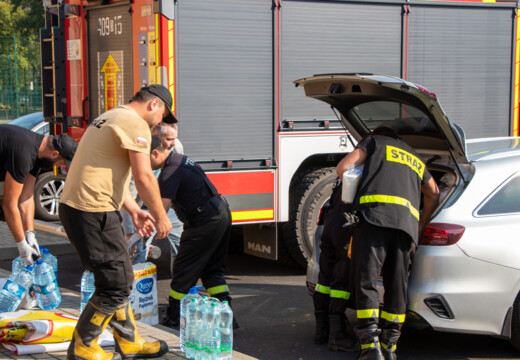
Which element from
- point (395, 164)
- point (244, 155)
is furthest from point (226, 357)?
point (244, 155)

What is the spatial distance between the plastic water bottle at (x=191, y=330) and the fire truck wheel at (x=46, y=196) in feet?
21.3

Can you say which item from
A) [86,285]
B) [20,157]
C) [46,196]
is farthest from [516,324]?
[46,196]

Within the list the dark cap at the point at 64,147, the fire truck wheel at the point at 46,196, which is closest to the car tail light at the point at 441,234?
the dark cap at the point at 64,147

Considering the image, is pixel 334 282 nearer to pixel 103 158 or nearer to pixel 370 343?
pixel 370 343

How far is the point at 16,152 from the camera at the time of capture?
536 centimetres

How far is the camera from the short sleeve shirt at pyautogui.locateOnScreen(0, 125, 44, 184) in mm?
5352

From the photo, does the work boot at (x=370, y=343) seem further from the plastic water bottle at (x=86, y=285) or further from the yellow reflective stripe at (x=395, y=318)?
the plastic water bottle at (x=86, y=285)

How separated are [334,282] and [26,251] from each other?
7.84 ft

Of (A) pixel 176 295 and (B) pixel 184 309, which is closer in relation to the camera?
(B) pixel 184 309

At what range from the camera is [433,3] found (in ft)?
27.5

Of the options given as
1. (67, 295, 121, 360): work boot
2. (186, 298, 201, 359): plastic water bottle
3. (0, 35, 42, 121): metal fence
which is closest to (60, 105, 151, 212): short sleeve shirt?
(67, 295, 121, 360): work boot

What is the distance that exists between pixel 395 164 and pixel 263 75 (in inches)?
121

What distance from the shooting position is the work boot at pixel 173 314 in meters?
5.76

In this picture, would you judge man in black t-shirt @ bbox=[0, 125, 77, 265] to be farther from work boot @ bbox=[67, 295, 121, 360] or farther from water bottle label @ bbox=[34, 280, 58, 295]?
work boot @ bbox=[67, 295, 121, 360]
